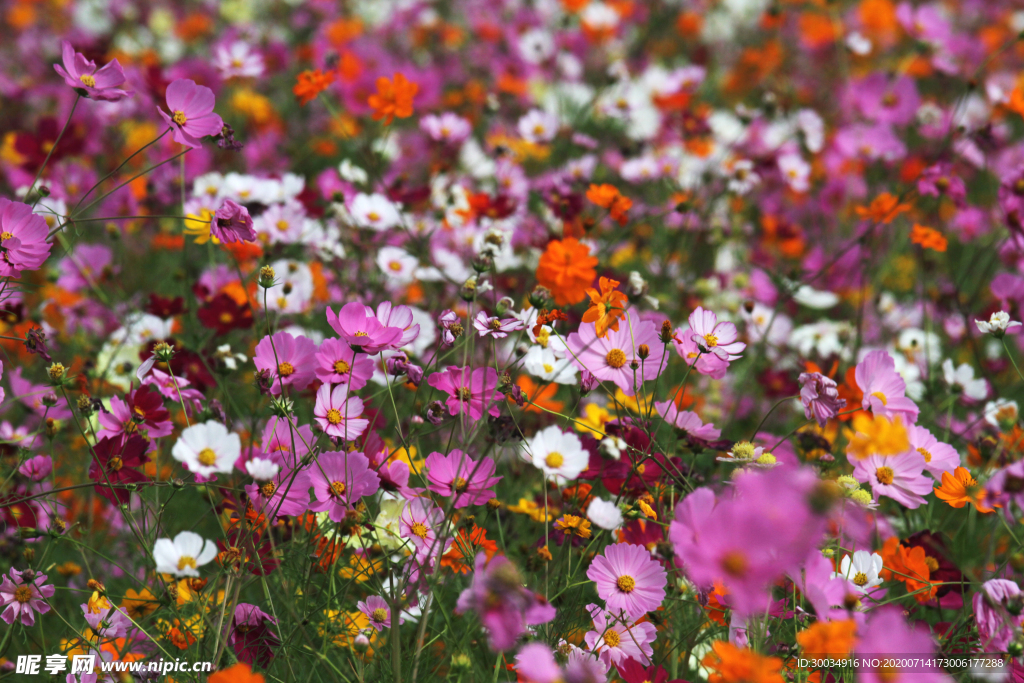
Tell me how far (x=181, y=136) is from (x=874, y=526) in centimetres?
130

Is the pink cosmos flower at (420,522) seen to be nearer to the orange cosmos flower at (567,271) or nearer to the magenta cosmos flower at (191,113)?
the orange cosmos flower at (567,271)

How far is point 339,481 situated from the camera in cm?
103

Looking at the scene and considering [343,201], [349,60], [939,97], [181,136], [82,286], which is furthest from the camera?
[939,97]

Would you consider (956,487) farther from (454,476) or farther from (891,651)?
(454,476)

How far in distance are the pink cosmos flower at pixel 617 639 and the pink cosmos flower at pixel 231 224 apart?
756mm

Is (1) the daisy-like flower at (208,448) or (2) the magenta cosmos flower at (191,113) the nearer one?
(1) the daisy-like flower at (208,448)

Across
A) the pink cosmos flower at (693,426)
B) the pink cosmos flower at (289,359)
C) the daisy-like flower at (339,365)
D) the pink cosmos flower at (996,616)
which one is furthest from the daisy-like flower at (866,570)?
the pink cosmos flower at (289,359)

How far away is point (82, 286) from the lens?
193 centimetres

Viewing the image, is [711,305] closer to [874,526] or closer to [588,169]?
[588,169]

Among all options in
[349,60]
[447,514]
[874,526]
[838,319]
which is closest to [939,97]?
[838,319]

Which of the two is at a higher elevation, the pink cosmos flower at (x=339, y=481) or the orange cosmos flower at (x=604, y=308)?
the orange cosmos flower at (x=604, y=308)

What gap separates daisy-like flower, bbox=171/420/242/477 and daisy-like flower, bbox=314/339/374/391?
170 millimetres

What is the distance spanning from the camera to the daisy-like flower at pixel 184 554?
0.91 m

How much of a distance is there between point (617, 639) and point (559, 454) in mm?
267
